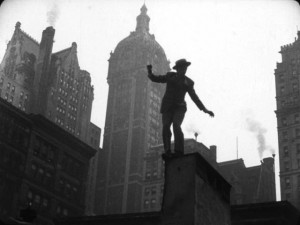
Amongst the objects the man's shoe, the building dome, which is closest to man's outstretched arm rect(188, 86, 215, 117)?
the man's shoe

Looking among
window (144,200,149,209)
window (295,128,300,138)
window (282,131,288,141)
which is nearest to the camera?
window (295,128,300,138)

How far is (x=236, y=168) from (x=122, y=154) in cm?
3857

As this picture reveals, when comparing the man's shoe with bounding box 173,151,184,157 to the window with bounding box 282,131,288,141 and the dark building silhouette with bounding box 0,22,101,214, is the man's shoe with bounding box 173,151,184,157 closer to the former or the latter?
the window with bounding box 282,131,288,141

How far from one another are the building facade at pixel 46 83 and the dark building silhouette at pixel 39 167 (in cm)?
5032

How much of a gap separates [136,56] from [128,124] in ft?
93.8

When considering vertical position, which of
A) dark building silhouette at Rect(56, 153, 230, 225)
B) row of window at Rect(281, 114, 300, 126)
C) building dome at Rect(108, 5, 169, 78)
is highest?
building dome at Rect(108, 5, 169, 78)

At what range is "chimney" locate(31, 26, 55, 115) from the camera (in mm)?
138750

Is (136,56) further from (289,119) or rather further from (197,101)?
(197,101)

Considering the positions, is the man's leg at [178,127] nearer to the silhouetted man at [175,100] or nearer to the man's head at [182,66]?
the silhouetted man at [175,100]

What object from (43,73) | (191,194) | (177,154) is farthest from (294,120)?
(191,194)

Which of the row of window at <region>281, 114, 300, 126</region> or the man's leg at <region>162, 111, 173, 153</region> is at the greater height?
the row of window at <region>281, 114, 300, 126</region>

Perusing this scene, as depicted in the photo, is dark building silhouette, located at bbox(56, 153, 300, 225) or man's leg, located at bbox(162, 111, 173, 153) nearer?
dark building silhouette, located at bbox(56, 153, 300, 225)

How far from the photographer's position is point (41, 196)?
78.4 m

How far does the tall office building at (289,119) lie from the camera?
115125 mm
